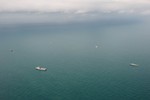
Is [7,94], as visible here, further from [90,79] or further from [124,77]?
[124,77]

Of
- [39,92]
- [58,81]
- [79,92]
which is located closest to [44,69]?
[58,81]

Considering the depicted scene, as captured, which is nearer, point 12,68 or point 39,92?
point 39,92

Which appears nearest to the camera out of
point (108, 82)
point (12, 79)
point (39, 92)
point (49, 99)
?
point (49, 99)

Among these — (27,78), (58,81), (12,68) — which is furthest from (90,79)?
(12,68)

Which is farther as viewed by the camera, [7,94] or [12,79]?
[12,79]

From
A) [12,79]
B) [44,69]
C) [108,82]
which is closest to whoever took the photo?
[108,82]

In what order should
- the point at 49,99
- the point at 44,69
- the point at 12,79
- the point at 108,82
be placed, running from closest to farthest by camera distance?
1. the point at 49,99
2. the point at 108,82
3. the point at 12,79
4. the point at 44,69

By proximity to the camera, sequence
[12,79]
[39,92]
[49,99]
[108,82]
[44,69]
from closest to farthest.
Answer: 1. [49,99]
2. [39,92]
3. [108,82]
4. [12,79]
5. [44,69]

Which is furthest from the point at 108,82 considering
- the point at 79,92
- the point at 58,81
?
the point at 58,81

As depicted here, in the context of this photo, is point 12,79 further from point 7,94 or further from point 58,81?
point 58,81
